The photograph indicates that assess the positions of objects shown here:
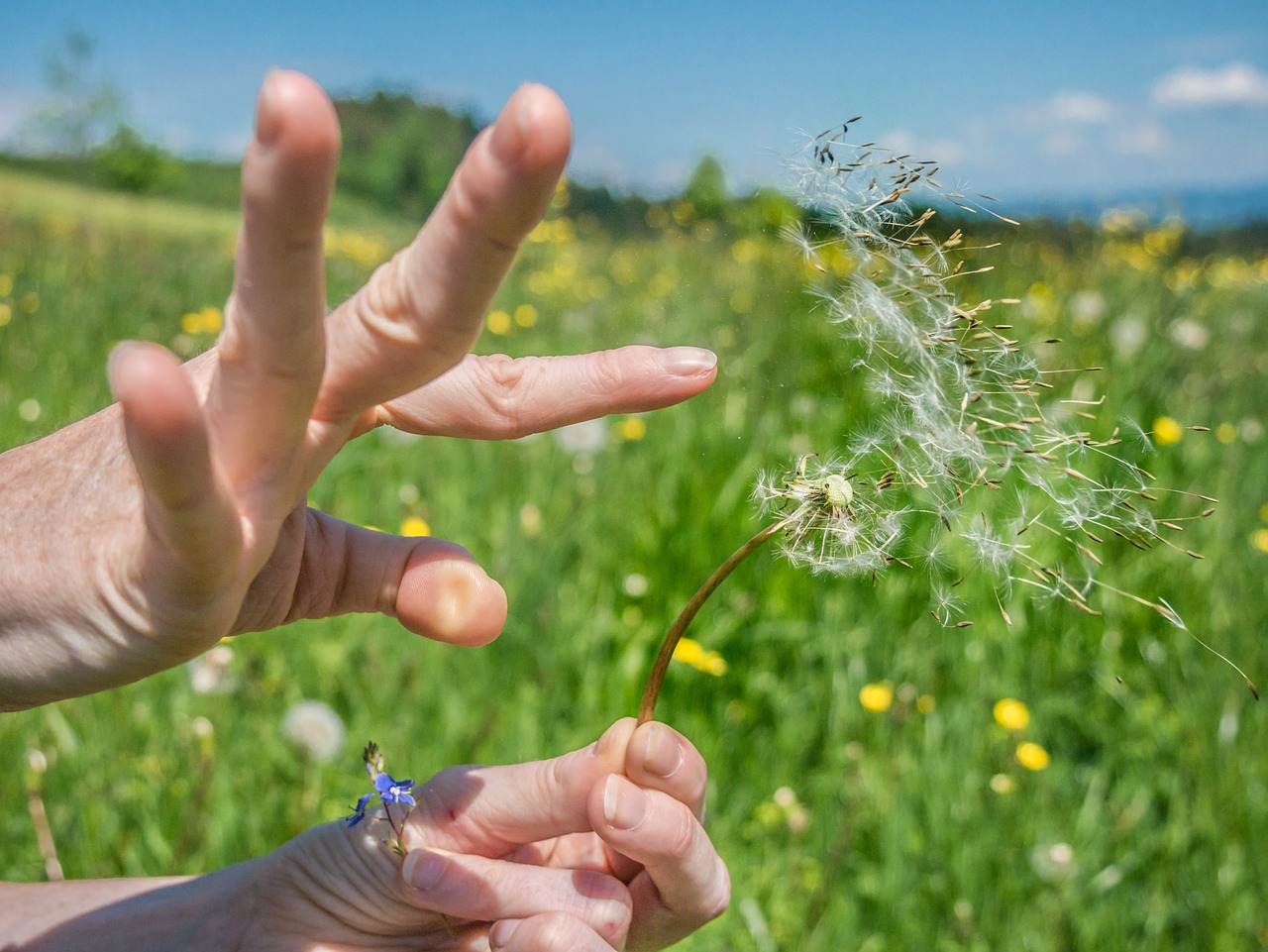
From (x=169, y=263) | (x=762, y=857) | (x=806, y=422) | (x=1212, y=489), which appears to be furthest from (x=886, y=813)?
(x=169, y=263)

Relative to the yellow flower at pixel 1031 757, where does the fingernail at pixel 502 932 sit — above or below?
above

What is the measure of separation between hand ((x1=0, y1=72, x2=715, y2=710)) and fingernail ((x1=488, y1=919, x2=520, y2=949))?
46 centimetres

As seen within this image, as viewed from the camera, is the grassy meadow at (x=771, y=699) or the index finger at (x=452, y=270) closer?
the index finger at (x=452, y=270)

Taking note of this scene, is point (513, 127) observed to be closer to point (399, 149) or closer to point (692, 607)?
point (692, 607)

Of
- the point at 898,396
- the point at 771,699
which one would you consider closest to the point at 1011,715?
the point at 771,699

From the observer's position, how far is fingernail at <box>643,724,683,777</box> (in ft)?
3.22

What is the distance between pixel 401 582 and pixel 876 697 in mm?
1228

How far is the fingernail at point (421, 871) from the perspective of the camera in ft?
3.29

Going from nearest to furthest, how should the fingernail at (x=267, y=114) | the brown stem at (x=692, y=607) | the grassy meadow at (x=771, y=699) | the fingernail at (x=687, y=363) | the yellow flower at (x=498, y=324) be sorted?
1. the fingernail at (x=267, y=114)
2. the brown stem at (x=692, y=607)
3. the fingernail at (x=687, y=363)
4. the grassy meadow at (x=771, y=699)
5. the yellow flower at (x=498, y=324)

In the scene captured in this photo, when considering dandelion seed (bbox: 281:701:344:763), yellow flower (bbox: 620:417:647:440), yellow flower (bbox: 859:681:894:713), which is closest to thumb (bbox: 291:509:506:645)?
dandelion seed (bbox: 281:701:344:763)

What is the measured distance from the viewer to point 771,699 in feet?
6.81

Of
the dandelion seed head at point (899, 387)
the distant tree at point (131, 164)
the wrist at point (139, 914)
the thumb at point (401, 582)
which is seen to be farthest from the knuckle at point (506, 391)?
the distant tree at point (131, 164)

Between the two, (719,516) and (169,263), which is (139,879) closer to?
(719,516)

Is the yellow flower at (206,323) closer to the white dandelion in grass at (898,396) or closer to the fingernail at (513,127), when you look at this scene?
the white dandelion in grass at (898,396)
